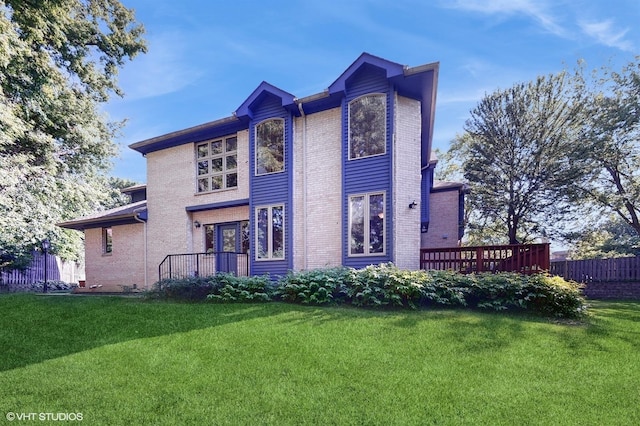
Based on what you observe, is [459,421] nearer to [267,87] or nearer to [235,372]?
[235,372]

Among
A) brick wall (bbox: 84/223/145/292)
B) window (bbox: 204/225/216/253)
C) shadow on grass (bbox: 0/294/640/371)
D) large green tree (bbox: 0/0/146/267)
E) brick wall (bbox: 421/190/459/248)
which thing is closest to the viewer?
shadow on grass (bbox: 0/294/640/371)

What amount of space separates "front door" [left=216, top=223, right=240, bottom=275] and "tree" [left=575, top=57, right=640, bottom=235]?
17.7 metres

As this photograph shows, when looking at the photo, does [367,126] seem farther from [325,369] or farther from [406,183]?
[325,369]

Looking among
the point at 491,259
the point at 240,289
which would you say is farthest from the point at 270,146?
the point at 491,259

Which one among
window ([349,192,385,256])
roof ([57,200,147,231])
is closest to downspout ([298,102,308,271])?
window ([349,192,385,256])

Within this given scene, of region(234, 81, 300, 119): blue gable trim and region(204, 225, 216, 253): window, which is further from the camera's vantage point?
region(204, 225, 216, 253): window

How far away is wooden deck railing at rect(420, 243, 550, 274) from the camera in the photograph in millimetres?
9380

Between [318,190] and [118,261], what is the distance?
974 centimetres

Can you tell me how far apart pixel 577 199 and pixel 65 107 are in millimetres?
25472

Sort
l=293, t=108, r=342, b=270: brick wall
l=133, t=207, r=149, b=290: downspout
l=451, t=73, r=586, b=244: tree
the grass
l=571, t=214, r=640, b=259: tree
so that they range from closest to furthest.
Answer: the grass → l=293, t=108, r=342, b=270: brick wall → l=133, t=207, r=149, b=290: downspout → l=451, t=73, r=586, b=244: tree → l=571, t=214, r=640, b=259: tree

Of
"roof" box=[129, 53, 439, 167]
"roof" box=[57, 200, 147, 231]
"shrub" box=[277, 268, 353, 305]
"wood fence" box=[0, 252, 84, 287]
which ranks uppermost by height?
"roof" box=[129, 53, 439, 167]

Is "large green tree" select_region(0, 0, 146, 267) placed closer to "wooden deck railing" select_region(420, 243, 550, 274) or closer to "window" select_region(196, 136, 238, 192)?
"window" select_region(196, 136, 238, 192)

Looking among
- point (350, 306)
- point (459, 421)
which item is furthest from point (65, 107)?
point (459, 421)

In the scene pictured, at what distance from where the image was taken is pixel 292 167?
469 inches
